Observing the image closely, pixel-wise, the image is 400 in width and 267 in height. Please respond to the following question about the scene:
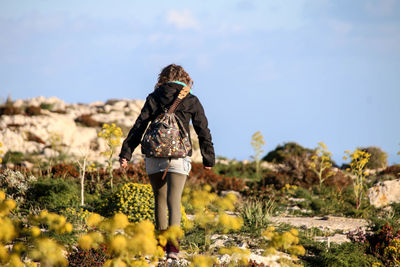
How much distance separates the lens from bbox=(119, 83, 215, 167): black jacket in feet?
17.2

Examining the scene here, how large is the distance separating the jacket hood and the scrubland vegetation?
118 cm

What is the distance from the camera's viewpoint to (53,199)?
828 cm

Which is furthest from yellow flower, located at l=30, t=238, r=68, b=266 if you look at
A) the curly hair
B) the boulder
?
the boulder

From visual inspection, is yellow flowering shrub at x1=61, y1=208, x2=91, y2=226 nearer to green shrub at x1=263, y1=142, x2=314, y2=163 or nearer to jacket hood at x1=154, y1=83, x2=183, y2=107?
jacket hood at x1=154, y1=83, x2=183, y2=107

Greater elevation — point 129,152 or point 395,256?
point 129,152

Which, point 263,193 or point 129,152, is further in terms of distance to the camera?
point 263,193

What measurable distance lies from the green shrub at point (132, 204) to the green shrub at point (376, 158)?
1595 centimetres

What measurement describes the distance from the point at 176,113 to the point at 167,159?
1.93ft

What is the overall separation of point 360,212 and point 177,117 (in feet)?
21.0

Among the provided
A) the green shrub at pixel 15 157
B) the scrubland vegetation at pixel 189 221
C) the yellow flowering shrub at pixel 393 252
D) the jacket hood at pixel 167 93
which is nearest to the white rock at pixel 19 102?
the green shrub at pixel 15 157

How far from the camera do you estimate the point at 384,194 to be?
11.1m

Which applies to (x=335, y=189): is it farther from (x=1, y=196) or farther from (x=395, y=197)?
(x=1, y=196)

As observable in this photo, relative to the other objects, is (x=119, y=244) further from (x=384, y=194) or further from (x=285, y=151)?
(x=285, y=151)

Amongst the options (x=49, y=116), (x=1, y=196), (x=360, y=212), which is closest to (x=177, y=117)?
(x=1, y=196)
